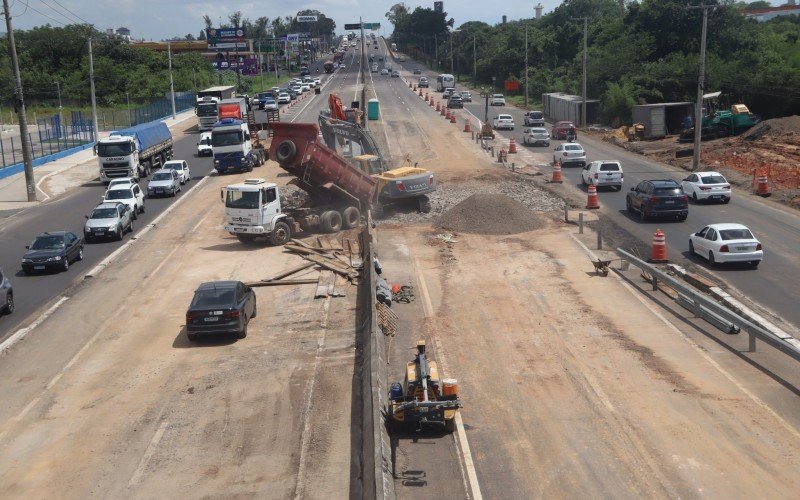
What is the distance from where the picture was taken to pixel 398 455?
15.6 meters

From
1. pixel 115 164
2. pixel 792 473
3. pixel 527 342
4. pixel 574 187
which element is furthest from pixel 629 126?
pixel 792 473

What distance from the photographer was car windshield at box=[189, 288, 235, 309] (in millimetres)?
23250

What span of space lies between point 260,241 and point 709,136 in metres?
39.2

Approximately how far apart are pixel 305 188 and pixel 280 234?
3.42 m

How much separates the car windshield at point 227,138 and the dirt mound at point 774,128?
3314 cm

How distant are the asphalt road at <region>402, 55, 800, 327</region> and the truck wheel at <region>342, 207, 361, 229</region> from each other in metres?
10.9

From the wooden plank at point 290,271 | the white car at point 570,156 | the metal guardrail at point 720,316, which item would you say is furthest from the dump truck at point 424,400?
the white car at point 570,156

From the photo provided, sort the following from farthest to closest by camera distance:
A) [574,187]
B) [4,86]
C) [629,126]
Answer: [4,86] → [629,126] → [574,187]

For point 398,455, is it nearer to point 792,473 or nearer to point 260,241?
point 792,473

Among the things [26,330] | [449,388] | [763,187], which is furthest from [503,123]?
[449,388]

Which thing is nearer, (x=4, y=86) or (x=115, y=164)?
(x=115, y=164)

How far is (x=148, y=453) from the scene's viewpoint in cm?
1644

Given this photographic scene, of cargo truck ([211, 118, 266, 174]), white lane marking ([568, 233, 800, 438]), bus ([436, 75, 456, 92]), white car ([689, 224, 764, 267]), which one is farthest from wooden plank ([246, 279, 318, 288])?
bus ([436, 75, 456, 92])

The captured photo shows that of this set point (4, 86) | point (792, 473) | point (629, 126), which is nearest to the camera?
point (792, 473)
